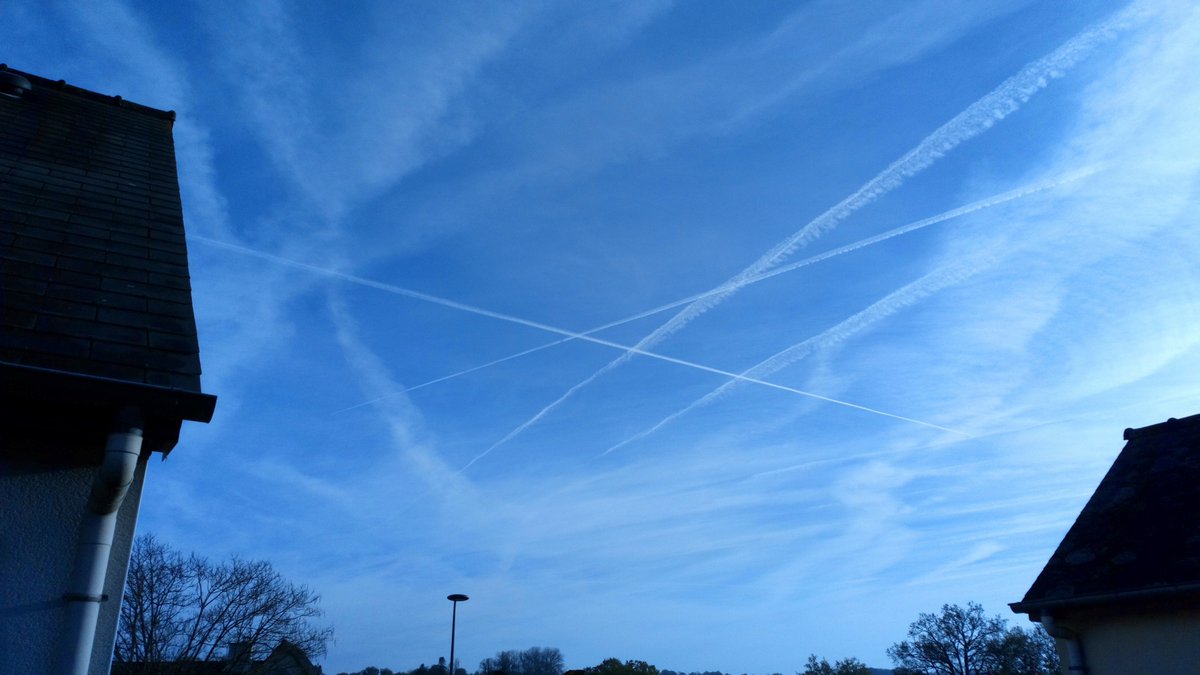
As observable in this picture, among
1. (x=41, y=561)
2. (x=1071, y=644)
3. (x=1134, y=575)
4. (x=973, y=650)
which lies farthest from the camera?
(x=973, y=650)

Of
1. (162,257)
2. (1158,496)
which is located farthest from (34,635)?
(1158,496)

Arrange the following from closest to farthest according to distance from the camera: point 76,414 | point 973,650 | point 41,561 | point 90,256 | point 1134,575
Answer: point 41,561 < point 76,414 < point 90,256 < point 1134,575 < point 973,650

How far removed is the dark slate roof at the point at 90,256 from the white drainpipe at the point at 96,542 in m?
0.35

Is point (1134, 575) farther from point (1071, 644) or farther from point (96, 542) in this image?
point (96, 542)

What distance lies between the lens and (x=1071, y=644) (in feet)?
31.3

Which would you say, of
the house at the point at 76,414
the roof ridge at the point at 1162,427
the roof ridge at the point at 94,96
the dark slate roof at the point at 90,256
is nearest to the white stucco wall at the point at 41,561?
the house at the point at 76,414

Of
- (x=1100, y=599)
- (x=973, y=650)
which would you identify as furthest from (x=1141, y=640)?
(x=973, y=650)

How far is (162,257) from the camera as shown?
5836 mm

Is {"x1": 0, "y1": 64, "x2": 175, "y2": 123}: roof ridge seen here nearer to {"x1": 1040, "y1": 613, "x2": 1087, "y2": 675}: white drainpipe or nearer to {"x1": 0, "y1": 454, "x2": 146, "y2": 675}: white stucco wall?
{"x1": 0, "y1": 454, "x2": 146, "y2": 675}: white stucco wall

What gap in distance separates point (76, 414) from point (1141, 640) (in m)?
10.8

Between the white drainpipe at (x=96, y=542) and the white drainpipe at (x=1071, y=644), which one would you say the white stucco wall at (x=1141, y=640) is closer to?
the white drainpipe at (x=1071, y=644)

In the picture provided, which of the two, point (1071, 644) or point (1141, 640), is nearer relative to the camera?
point (1141, 640)

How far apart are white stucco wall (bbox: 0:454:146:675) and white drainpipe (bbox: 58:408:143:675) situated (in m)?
0.07

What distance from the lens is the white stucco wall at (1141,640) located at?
854 centimetres
